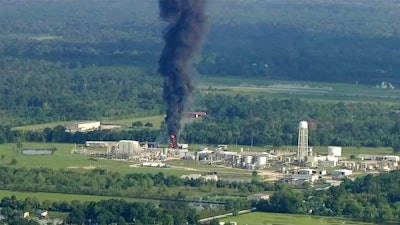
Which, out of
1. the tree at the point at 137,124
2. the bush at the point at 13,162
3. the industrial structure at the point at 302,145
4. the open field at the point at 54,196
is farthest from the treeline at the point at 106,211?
the tree at the point at 137,124

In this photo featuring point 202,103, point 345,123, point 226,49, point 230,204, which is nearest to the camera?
point 230,204

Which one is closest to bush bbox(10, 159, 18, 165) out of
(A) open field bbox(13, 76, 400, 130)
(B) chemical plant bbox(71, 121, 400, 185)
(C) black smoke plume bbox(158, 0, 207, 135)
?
(B) chemical plant bbox(71, 121, 400, 185)

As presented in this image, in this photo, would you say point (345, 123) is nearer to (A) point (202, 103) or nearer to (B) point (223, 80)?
(A) point (202, 103)

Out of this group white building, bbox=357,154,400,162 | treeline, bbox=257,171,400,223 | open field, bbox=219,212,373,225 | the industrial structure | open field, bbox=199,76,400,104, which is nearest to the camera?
open field, bbox=219,212,373,225

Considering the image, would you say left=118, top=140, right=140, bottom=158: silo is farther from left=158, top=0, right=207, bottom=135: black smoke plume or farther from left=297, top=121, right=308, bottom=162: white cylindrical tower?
left=297, top=121, right=308, bottom=162: white cylindrical tower

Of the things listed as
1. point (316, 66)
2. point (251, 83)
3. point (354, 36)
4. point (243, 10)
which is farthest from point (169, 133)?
point (243, 10)
